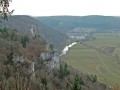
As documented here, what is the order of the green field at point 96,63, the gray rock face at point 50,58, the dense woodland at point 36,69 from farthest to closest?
the green field at point 96,63 → the gray rock face at point 50,58 → the dense woodland at point 36,69

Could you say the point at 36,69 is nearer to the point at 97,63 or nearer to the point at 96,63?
the point at 96,63

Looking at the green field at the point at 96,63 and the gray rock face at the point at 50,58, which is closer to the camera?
the gray rock face at the point at 50,58
